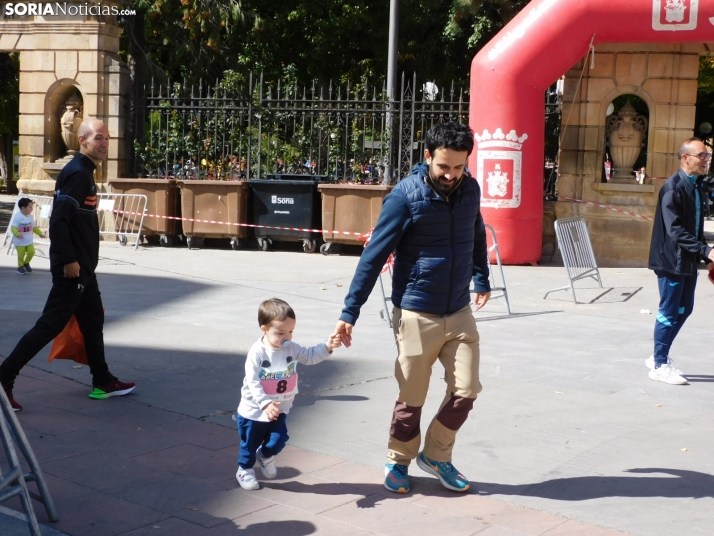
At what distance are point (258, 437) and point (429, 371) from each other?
889 mm

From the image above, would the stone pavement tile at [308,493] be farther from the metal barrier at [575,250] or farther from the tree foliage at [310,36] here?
the tree foliage at [310,36]

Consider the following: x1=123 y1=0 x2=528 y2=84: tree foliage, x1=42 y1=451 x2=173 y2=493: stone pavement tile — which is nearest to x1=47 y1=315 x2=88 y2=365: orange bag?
x1=42 y1=451 x2=173 y2=493: stone pavement tile

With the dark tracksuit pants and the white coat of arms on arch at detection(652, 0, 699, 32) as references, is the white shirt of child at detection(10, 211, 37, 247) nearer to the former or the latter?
the dark tracksuit pants

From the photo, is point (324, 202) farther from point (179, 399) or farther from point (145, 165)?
point (179, 399)

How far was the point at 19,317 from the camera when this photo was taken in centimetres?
898

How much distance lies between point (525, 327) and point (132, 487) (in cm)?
531

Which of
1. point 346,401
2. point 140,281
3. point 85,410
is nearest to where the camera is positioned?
point 85,410

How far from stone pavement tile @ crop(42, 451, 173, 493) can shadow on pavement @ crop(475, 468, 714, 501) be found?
1.67 meters

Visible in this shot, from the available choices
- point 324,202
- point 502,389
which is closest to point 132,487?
point 502,389

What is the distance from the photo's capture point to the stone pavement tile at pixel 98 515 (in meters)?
4.11

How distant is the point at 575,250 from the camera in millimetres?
11188

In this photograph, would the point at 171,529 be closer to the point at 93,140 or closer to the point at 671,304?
the point at 93,140

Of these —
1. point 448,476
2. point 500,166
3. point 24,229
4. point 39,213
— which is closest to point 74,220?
point 448,476

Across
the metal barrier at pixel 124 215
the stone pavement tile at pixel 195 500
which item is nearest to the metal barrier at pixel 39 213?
the metal barrier at pixel 124 215
